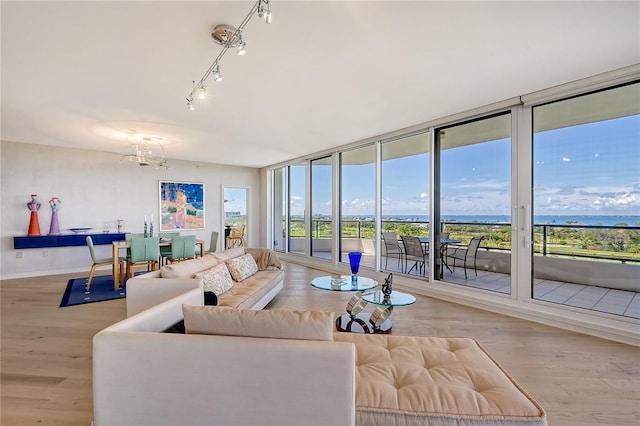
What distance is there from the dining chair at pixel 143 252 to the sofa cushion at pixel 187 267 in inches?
77.1

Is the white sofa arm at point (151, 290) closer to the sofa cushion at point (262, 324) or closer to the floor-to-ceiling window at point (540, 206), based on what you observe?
the sofa cushion at point (262, 324)

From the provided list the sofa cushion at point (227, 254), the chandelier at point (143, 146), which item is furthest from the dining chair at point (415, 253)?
the chandelier at point (143, 146)

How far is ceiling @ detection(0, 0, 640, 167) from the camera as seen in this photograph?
199 cm

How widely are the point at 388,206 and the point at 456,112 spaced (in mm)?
2015

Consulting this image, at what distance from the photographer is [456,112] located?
399 centimetres

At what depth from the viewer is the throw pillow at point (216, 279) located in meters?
2.97

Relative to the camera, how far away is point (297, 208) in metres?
7.56

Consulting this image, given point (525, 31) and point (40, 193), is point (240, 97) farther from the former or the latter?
point (40, 193)

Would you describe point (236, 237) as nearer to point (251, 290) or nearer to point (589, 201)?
point (251, 290)

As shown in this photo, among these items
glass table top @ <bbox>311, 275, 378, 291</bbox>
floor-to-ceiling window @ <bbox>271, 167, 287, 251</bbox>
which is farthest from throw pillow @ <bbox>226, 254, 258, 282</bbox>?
floor-to-ceiling window @ <bbox>271, 167, 287, 251</bbox>

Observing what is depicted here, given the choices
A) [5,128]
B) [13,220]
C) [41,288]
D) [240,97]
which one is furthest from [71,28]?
[13,220]

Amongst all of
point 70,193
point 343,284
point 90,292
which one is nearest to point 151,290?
point 343,284

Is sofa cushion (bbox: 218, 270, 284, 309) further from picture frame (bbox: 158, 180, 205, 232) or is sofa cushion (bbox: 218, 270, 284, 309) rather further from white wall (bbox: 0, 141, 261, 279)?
white wall (bbox: 0, 141, 261, 279)

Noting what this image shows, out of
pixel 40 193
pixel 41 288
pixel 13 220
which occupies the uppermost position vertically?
pixel 40 193
